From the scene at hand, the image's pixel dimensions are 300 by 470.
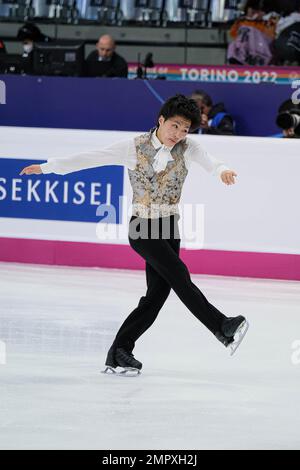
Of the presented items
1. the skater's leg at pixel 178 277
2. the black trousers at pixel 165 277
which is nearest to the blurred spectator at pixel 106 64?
the black trousers at pixel 165 277

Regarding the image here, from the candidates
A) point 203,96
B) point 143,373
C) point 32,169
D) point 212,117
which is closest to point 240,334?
point 143,373

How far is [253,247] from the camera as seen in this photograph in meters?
9.23

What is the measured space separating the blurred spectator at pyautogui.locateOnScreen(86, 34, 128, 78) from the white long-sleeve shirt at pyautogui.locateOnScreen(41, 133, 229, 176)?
20.8 ft

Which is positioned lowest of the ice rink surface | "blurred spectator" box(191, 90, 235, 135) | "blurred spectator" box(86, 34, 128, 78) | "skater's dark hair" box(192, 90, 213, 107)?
the ice rink surface

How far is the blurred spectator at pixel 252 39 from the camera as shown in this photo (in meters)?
13.8

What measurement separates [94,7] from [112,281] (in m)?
8.06

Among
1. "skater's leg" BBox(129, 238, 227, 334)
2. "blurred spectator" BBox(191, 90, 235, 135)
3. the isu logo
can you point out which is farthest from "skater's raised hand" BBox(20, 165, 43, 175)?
the isu logo

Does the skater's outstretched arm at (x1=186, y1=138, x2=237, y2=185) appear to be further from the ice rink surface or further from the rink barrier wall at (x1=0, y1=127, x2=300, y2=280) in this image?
the rink barrier wall at (x1=0, y1=127, x2=300, y2=280)

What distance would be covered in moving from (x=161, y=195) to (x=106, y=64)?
21.4ft

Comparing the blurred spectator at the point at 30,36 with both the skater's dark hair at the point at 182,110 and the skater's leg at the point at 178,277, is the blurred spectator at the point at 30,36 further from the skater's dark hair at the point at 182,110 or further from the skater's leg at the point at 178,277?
the skater's leg at the point at 178,277

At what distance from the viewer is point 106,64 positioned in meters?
11.9

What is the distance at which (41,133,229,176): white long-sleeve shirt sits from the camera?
5.48 meters

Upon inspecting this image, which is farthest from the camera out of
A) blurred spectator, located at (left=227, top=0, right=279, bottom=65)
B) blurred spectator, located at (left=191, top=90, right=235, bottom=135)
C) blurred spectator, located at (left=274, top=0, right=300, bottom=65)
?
blurred spectator, located at (left=227, top=0, right=279, bottom=65)
